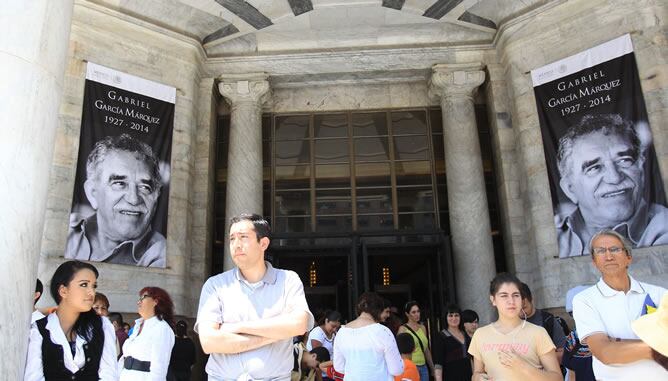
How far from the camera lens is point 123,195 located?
10812mm

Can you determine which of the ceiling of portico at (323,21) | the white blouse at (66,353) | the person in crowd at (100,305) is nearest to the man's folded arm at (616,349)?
the white blouse at (66,353)

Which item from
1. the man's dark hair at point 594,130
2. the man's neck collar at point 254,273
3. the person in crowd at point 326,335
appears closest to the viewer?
the man's neck collar at point 254,273

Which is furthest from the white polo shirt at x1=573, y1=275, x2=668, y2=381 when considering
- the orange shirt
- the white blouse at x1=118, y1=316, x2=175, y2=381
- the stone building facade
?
the stone building facade

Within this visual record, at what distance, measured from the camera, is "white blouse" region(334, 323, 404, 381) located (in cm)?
477

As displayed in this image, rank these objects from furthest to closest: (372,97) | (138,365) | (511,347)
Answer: (372,97), (138,365), (511,347)

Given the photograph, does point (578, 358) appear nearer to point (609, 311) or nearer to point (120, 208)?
point (609, 311)

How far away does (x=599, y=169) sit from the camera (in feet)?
34.1

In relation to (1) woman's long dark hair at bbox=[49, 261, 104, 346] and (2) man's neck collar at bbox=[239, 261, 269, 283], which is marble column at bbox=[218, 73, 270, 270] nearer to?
(1) woman's long dark hair at bbox=[49, 261, 104, 346]

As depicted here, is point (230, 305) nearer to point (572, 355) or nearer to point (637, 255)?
point (572, 355)

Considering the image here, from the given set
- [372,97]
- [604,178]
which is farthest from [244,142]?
[604,178]

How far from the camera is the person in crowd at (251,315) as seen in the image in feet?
8.96

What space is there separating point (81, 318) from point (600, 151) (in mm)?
9776

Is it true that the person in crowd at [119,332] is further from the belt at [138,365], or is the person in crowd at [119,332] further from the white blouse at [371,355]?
the white blouse at [371,355]

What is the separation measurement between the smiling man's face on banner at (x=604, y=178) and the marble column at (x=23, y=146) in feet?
30.0
